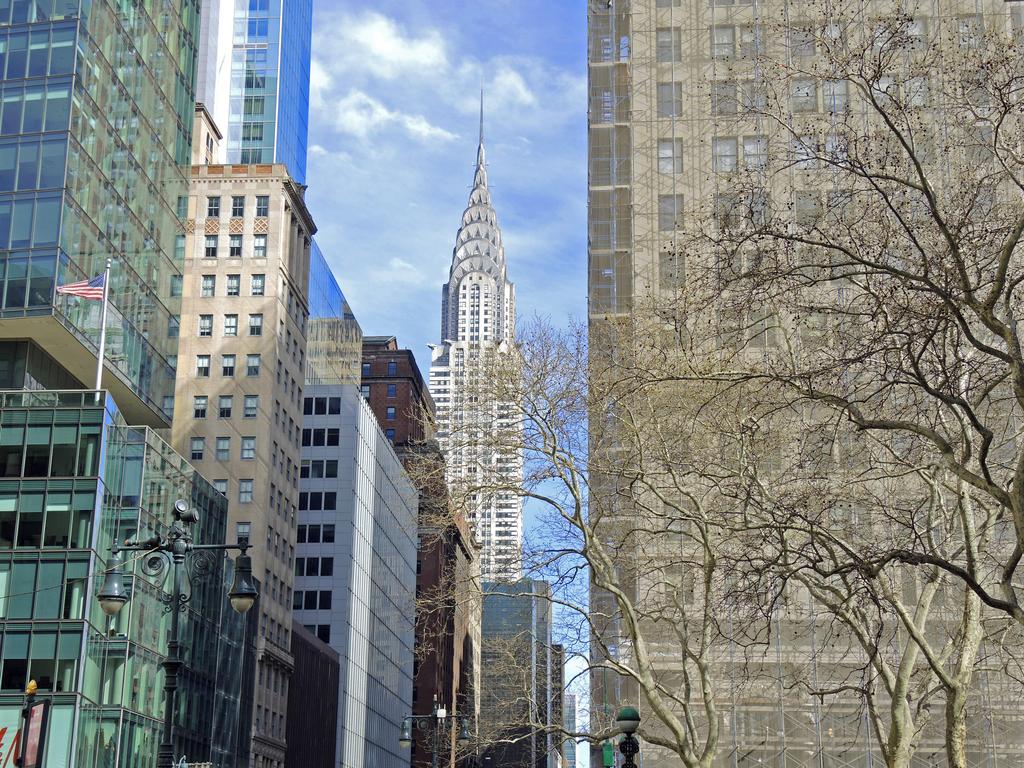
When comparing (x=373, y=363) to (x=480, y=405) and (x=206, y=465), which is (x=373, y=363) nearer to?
(x=206, y=465)

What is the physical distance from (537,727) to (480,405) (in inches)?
317

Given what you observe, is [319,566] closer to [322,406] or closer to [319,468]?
[319,468]

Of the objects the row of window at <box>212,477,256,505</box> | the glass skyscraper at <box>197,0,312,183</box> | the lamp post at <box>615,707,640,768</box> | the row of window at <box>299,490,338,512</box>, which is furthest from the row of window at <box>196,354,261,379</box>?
the lamp post at <box>615,707,640,768</box>

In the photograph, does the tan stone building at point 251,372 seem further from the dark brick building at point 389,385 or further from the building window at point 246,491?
the dark brick building at point 389,385

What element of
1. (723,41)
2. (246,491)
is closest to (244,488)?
(246,491)

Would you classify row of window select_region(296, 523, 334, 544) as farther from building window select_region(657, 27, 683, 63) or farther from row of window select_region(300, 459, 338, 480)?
building window select_region(657, 27, 683, 63)

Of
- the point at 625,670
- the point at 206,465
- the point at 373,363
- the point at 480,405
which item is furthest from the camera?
the point at 373,363

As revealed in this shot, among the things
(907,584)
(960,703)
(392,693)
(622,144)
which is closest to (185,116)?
(622,144)

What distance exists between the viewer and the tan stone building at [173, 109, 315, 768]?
9744 cm

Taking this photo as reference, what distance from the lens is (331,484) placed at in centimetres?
12075

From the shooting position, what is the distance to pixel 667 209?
206 feet

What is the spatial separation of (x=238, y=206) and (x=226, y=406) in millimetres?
15433

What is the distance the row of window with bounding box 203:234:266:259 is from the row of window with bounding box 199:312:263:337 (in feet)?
15.0

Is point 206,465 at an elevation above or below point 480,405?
above
